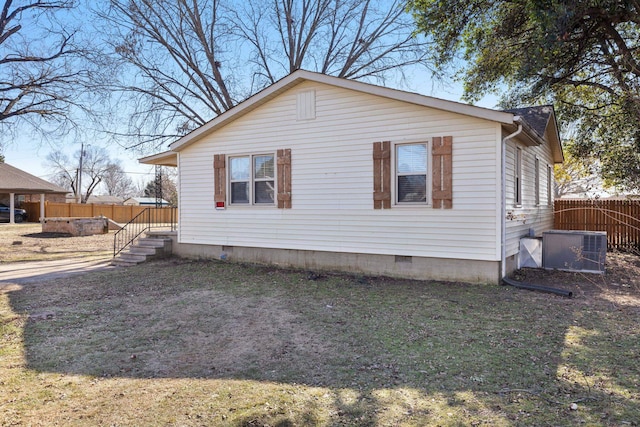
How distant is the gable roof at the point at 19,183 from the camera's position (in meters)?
26.8

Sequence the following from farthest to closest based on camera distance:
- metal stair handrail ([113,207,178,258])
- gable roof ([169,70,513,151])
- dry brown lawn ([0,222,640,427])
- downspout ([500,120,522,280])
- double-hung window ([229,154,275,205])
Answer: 1. metal stair handrail ([113,207,178,258])
2. double-hung window ([229,154,275,205])
3. downspout ([500,120,522,280])
4. gable roof ([169,70,513,151])
5. dry brown lawn ([0,222,640,427])

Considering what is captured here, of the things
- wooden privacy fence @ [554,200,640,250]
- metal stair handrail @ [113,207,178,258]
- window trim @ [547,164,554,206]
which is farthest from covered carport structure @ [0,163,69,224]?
wooden privacy fence @ [554,200,640,250]

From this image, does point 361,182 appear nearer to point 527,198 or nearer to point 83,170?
point 527,198

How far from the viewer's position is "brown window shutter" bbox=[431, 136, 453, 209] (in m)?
7.75

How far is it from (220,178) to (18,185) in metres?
24.4

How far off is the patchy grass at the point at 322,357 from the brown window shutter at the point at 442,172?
5.36ft

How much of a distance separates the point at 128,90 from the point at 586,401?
724 inches

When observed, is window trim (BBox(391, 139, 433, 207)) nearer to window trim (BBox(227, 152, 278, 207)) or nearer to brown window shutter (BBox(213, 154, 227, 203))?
→ window trim (BBox(227, 152, 278, 207))

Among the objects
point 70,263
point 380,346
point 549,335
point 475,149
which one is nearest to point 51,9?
point 70,263

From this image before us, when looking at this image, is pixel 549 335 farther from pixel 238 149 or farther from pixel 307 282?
pixel 238 149

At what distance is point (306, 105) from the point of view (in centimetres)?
930

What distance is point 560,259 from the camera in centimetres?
913

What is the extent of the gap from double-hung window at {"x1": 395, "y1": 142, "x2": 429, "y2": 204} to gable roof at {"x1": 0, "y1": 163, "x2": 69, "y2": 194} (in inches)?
1091

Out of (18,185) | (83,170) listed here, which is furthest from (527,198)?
(83,170)
